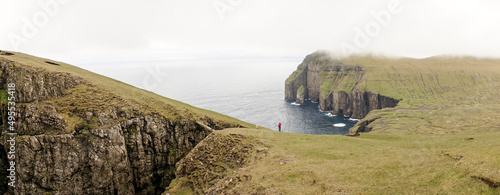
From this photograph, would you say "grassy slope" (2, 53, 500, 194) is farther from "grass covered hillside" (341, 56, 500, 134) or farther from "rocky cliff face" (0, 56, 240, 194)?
"grass covered hillside" (341, 56, 500, 134)

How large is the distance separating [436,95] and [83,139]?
195094 millimetres

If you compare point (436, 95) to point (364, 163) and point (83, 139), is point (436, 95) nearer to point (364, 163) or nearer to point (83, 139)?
point (364, 163)

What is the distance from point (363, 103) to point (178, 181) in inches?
6489

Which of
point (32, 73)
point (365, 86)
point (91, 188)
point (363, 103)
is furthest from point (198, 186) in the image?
point (365, 86)

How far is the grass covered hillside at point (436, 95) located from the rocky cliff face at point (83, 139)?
8288 cm

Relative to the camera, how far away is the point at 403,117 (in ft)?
380

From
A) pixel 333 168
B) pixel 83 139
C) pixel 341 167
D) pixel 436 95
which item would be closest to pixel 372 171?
pixel 341 167

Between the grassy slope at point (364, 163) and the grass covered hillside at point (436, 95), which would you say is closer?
the grassy slope at point (364, 163)

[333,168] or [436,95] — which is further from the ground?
[436,95]

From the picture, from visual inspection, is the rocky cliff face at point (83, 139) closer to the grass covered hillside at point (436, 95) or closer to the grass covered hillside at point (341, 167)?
the grass covered hillside at point (341, 167)

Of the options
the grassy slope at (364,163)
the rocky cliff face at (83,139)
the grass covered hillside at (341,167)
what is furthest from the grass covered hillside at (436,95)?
the rocky cliff face at (83,139)

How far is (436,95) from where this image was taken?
530 ft

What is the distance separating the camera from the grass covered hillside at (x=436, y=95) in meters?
101

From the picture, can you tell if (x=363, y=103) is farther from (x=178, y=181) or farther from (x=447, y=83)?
(x=178, y=181)
